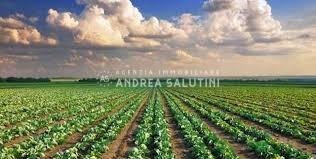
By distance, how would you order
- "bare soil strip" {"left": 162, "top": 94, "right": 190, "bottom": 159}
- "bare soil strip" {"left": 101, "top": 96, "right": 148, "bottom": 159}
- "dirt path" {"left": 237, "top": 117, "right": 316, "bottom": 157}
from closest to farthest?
"bare soil strip" {"left": 101, "top": 96, "right": 148, "bottom": 159}, "bare soil strip" {"left": 162, "top": 94, "right": 190, "bottom": 159}, "dirt path" {"left": 237, "top": 117, "right": 316, "bottom": 157}

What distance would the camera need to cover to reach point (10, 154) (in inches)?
523

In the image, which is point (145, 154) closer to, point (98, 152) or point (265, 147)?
point (98, 152)

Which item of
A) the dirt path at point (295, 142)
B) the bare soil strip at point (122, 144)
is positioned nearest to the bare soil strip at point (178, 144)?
the bare soil strip at point (122, 144)

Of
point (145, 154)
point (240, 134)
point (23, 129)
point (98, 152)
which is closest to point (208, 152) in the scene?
point (145, 154)

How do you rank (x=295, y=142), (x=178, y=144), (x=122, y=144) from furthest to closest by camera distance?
(x=295, y=142)
(x=178, y=144)
(x=122, y=144)

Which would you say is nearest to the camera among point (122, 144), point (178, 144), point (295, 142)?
point (122, 144)

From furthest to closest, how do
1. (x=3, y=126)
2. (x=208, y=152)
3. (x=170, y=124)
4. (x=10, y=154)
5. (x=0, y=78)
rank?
(x=0, y=78), (x=170, y=124), (x=3, y=126), (x=208, y=152), (x=10, y=154)

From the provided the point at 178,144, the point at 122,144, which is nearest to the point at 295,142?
the point at 178,144

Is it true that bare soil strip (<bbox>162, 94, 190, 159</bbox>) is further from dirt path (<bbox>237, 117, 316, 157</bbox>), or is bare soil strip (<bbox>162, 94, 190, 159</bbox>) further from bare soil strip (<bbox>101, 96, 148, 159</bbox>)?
dirt path (<bbox>237, 117, 316, 157</bbox>)

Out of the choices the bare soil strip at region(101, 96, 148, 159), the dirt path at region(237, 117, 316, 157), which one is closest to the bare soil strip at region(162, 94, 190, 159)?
the bare soil strip at region(101, 96, 148, 159)

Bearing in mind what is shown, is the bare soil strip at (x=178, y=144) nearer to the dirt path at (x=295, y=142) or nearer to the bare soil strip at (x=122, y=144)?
the bare soil strip at (x=122, y=144)

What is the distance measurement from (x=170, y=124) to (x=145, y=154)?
9482 mm

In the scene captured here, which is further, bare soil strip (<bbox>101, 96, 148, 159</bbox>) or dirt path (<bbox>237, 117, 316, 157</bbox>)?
dirt path (<bbox>237, 117, 316, 157</bbox>)

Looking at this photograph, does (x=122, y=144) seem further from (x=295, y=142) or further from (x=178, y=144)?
(x=295, y=142)
